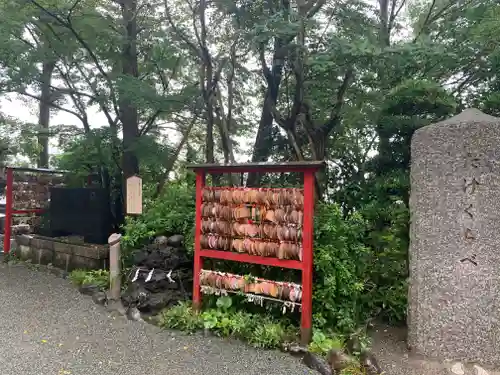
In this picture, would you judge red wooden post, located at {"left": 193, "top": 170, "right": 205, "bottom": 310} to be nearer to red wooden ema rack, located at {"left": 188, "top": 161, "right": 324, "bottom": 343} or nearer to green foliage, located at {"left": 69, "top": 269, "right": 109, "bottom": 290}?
red wooden ema rack, located at {"left": 188, "top": 161, "right": 324, "bottom": 343}

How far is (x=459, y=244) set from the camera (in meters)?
3.81

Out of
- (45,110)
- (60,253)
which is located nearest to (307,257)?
(60,253)

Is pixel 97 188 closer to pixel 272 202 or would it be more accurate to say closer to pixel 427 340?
pixel 272 202

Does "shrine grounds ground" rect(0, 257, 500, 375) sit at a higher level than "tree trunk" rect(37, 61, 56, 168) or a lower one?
lower

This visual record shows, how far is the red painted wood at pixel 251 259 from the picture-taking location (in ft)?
14.1

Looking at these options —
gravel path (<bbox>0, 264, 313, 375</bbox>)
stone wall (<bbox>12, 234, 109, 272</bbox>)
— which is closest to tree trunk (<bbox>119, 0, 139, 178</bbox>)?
stone wall (<bbox>12, 234, 109, 272</bbox>)

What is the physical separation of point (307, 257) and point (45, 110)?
34.1 ft

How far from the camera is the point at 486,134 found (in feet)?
12.5

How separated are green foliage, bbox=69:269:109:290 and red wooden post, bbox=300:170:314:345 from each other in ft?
10.9

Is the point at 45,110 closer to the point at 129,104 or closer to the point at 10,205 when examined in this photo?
the point at 10,205

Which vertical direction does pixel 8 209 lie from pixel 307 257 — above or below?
above

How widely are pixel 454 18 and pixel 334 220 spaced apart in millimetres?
5458

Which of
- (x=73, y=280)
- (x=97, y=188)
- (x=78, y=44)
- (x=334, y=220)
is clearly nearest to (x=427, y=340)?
(x=334, y=220)

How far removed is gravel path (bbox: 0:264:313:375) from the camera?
3666 millimetres
